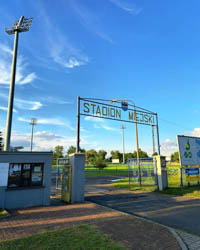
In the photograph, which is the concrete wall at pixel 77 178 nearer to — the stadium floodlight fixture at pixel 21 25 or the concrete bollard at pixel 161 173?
the concrete bollard at pixel 161 173

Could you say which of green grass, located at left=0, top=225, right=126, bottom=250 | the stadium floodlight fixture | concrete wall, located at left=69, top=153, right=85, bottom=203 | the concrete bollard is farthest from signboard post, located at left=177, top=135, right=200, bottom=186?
the stadium floodlight fixture

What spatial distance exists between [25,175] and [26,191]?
0.77 metres

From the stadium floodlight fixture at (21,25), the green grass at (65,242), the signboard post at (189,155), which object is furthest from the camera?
the signboard post at (189,155)

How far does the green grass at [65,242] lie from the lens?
167 inches

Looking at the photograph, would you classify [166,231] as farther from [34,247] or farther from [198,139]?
[198,139]

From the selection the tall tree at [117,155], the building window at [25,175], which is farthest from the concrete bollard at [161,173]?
the tall tree at [117,155]

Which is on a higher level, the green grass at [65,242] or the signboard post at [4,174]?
the signboard post at [4,174]

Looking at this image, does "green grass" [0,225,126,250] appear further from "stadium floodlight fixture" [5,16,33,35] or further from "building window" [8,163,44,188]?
"stadium floodlight fixture" [5,16,33,35]

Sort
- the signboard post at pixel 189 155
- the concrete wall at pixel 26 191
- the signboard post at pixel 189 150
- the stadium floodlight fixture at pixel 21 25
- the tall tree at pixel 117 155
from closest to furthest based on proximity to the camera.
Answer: the concrete wall at pixel 26 191
the stadium floodlight fixture at pixel 21 25
the signboard post at pixel 189 155
the signboard post at pixel 189 150
the tall tree at pixel 117 155

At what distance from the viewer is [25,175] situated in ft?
29.9

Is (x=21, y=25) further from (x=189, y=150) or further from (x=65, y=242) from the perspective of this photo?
(x=189, y=150)

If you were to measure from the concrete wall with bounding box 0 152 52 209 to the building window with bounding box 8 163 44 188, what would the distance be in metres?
0.22

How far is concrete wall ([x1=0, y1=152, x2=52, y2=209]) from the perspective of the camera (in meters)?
8.38

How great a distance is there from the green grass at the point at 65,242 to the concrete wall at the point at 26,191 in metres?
4.20
